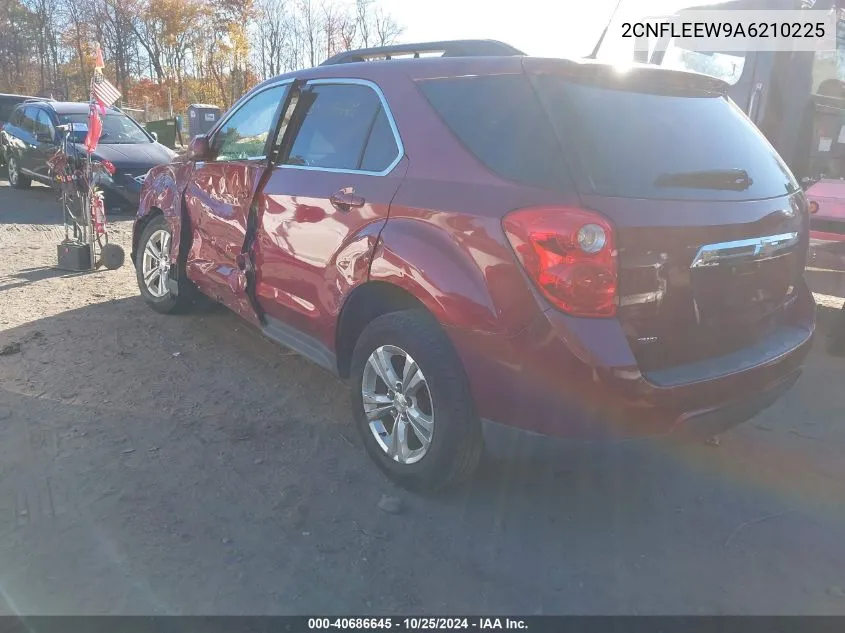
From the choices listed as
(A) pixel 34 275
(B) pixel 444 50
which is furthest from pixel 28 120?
(B) pixel 444 50

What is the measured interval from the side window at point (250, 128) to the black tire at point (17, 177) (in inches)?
422

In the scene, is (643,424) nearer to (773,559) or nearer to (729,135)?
(773,559)

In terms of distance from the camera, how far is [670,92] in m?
2.98

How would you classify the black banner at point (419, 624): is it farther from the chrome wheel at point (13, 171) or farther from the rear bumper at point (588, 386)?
the chrome wheel at point (13, 171)

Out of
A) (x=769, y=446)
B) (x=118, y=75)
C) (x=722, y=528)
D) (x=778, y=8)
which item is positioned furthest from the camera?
(x=118, y=75)

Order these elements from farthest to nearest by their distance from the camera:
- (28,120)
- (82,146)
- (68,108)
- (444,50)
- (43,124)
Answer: (28,120)
(68,108)
(43,124)
(82,146)
(444,50)

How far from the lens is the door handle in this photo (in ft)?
10.4

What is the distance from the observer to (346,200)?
10.6 ft

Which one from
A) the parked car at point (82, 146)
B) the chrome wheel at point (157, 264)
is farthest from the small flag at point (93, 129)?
the parked car at point (82, 146)

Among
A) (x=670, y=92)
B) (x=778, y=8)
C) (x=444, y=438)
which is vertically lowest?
(x=444, y=438)

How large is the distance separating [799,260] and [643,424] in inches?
52.3

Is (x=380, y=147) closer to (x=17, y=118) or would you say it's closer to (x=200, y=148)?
(x=200, y=148)

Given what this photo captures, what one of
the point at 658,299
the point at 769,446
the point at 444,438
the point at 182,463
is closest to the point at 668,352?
the point at 658,299

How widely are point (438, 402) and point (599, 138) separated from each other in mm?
1225
